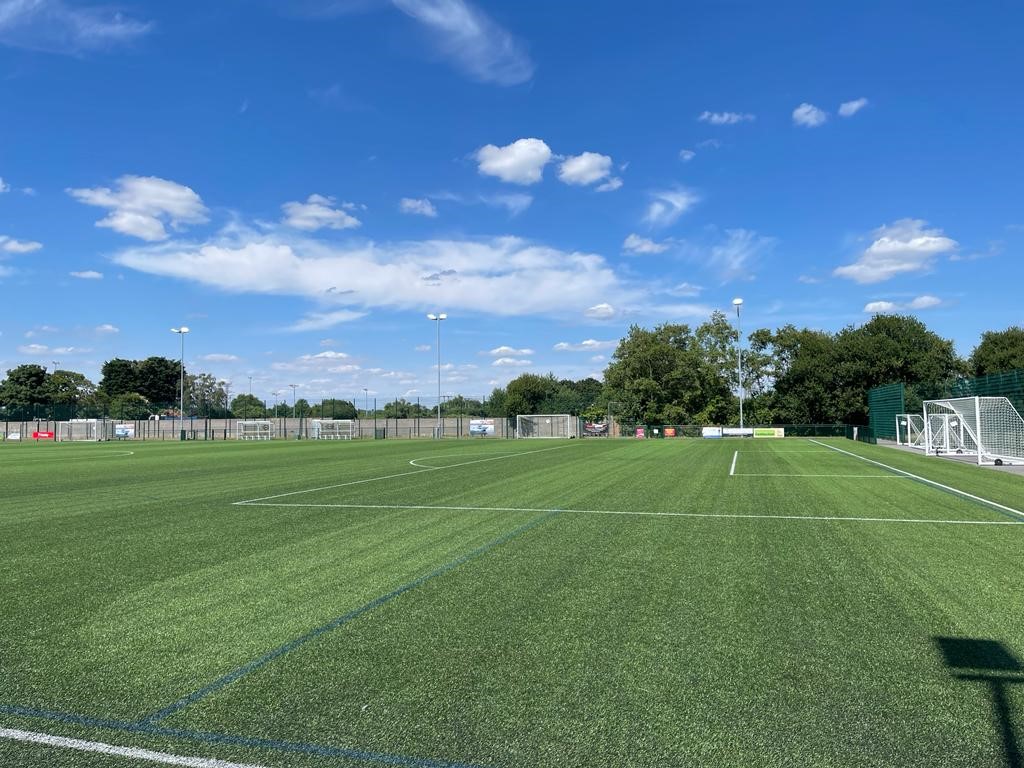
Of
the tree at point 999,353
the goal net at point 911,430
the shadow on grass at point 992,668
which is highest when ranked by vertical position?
the tree at point 999,353

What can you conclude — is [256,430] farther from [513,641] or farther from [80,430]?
[513,641]

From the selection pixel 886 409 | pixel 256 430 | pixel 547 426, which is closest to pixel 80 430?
pixel 256 430

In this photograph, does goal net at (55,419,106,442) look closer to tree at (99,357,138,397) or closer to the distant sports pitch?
tree at (99,357,138,397)

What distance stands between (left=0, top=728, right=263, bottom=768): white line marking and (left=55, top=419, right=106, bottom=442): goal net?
2626 inches

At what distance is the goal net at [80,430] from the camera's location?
6016 cm

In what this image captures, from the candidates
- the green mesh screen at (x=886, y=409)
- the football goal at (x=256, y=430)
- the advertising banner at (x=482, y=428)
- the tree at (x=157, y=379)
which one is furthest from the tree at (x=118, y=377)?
the green mesh screen at (x=886, y=409)

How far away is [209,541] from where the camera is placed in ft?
24.6

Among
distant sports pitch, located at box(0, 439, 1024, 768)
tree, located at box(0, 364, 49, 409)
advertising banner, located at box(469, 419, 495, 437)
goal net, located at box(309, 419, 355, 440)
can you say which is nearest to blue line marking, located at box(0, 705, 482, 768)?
distant sports pitch, located at box(0, 439, 1024, 768)

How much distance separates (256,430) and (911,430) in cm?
5291

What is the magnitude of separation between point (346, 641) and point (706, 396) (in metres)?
67.3

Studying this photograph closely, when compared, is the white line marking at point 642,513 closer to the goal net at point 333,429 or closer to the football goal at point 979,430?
the football goal at point 979,430

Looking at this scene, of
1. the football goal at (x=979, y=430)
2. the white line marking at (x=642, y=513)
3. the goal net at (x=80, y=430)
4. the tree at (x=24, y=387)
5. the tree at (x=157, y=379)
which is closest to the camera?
the white line marking at (x=642, y=513)

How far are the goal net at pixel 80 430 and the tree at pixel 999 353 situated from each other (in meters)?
82.4

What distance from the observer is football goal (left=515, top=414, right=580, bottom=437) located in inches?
2196
